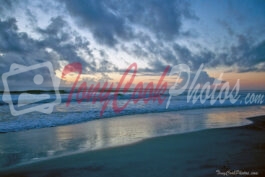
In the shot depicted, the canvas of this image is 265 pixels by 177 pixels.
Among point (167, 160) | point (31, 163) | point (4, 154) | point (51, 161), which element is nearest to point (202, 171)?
point (167, 160)

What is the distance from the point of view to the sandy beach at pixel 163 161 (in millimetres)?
4617

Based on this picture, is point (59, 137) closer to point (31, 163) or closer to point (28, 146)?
point (28, 146)

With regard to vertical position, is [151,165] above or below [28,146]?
below

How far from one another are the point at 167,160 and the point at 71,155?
2448mm

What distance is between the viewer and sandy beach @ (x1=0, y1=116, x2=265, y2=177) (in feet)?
15.1

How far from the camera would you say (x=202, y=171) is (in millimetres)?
4605

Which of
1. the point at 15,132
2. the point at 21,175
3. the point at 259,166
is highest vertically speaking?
the point at 15,132

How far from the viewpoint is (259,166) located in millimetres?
4711

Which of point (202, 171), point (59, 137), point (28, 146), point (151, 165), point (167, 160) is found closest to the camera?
point (202, 171)

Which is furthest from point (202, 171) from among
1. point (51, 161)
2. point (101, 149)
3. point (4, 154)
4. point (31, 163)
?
point (4, 154)

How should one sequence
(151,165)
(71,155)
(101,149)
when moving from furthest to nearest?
(101,149), (71,155), (151,165)

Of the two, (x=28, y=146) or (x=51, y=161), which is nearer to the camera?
(x=51, y=161)

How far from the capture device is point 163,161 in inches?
207

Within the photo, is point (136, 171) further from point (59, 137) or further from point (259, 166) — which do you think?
point (59, 137)
